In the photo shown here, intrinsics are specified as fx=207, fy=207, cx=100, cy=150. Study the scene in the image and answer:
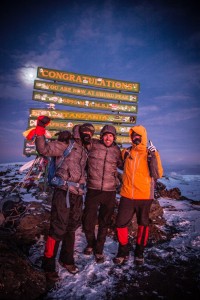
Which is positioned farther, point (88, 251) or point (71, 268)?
point (88, 251)

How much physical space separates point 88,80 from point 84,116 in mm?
1874

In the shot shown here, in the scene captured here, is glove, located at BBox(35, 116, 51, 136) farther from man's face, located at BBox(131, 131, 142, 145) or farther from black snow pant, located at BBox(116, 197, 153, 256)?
black snow pant, located at BBox(116, 197, 153, 256)

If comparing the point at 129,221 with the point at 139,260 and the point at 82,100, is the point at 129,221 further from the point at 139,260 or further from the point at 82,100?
the point at 82,100

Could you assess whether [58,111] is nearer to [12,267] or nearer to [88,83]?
[88,83]

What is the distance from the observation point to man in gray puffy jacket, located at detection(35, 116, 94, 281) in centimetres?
379

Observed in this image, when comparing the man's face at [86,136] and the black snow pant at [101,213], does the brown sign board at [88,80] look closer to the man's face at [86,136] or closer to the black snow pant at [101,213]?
the man's face at [86,136]

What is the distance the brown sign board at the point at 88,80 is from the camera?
32.2 feet

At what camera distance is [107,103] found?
10906 mm

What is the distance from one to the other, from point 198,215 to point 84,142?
5848 millimetres

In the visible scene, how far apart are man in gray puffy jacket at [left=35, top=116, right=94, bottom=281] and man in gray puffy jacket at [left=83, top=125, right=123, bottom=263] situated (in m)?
0.47

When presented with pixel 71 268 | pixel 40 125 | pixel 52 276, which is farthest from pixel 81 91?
pixel 52 276

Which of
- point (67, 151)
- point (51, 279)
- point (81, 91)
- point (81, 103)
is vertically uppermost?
point (81, 91)

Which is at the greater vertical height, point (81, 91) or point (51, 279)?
point (81, 91)

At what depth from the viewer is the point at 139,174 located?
4590 millimetres
